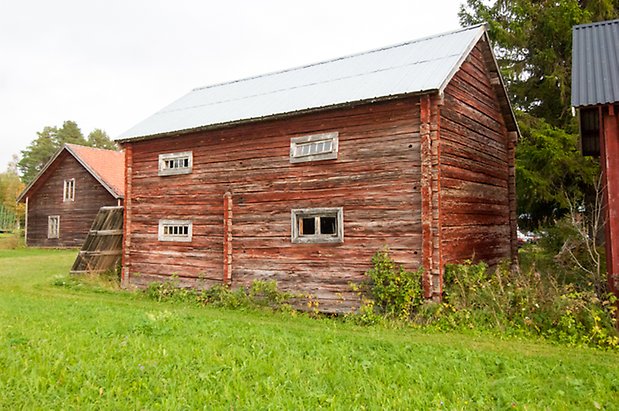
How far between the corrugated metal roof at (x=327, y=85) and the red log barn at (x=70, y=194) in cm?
1406

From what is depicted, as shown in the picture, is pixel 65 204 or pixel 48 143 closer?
pixel 65 204

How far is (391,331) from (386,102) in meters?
5.17

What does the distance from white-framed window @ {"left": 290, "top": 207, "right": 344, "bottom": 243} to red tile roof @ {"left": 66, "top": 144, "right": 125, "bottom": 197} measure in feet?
60.9

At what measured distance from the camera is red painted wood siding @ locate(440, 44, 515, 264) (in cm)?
1105

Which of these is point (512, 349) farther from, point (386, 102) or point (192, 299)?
point (192, 299)

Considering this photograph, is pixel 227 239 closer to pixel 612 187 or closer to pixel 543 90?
pixel 612 187

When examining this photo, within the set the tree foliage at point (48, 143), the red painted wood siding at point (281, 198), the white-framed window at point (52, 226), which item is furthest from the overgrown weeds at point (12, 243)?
the tree foliage at point (48, 143)

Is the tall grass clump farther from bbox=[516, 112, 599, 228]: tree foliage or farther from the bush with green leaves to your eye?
bbox=[516, 112, 599, 228]: tree foliage

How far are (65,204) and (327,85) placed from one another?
24.3 m

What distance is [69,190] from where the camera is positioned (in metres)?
30.6

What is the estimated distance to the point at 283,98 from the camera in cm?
1317

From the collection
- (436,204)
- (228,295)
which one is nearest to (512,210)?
(436,204)

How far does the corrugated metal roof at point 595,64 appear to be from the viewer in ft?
28.0

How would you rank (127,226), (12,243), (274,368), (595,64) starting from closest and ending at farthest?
1. (274,368)
2. (595,64)
3. (127,226)
4. (12,243)
